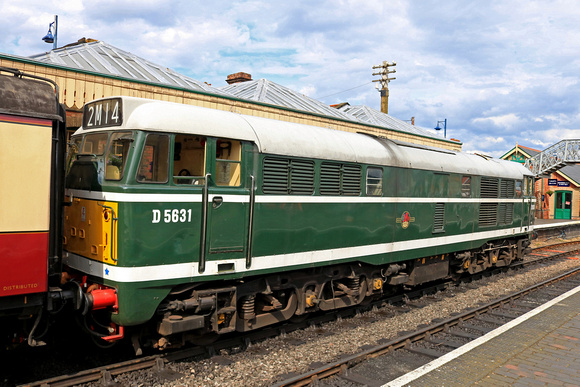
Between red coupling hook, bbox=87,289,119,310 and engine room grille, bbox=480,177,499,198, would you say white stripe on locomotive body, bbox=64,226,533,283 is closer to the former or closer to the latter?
red coupling hook, bbox=87,289,119,310

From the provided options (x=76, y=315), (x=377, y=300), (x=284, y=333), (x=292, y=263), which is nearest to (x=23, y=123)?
(x=76, y=315)

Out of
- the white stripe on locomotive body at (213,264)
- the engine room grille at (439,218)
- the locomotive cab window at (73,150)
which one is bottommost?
the white stripe on locomotive body at (213,264)

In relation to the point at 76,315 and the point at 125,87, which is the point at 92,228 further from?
the point at 125,87

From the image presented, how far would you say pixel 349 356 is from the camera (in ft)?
24.4

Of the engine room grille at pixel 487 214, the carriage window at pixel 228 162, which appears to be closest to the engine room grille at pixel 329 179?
the carriage window at pixel 228 162

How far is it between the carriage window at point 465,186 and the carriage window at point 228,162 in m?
7.81

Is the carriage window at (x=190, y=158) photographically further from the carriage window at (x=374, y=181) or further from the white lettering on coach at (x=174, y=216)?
the carriage window at (x=374, y=181)

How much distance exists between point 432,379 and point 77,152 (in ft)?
20.5

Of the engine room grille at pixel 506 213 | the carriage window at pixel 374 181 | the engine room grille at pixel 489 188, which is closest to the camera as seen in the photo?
the carriage window at pixel 374 181

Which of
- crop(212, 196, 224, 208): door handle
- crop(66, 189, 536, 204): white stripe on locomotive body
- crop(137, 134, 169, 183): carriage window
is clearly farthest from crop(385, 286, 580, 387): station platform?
crop(137, 134, 169, 183): carriage window

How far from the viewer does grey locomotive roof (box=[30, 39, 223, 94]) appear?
39.0 ft

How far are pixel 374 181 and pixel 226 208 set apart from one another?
3809 millimetres

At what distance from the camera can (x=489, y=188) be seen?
13.9 m

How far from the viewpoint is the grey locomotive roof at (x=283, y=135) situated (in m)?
6.21
